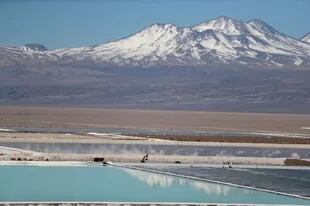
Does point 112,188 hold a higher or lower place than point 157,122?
lower

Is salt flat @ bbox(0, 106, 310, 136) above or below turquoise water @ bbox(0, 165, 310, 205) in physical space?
above

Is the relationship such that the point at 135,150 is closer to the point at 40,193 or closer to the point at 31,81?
the point at 40,193

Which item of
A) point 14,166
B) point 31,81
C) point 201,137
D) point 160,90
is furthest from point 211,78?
point 14,166

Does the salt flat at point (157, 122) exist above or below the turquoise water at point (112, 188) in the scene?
above

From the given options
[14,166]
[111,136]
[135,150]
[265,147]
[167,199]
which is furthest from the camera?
[111,136]

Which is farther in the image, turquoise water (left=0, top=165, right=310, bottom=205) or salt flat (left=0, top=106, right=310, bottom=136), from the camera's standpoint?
salt flat (left=0, top=106, right=310, bottom=136)

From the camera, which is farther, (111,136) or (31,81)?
(31,81)

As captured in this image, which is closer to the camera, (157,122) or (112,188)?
(112,188)

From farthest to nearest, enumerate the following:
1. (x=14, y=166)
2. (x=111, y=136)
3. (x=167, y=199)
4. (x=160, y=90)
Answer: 1. (x=160, y=90)
2. (x=111, y=136)
3. (x=14, y=166)
4. (x=167, y=199)
